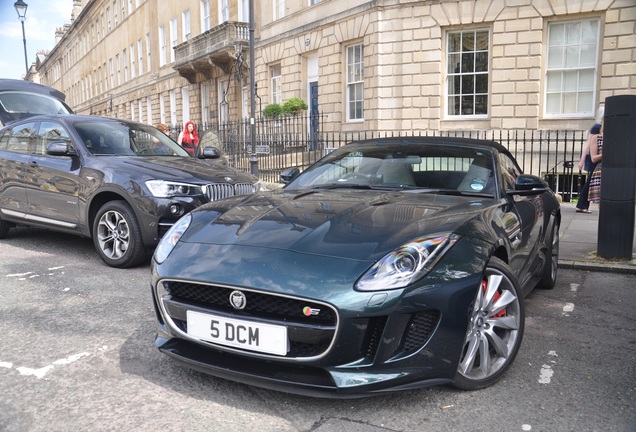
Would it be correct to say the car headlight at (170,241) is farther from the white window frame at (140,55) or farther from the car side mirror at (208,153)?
the white window frame at (140,55)

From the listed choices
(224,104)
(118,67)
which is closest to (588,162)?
(224,104)

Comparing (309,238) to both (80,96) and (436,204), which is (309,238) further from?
(80,96)

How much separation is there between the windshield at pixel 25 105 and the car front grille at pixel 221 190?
8617 mm

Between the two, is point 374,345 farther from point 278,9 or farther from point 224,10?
point 224,10

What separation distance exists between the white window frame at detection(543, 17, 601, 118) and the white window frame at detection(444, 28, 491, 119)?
1723 millimetres

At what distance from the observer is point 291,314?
2619 mm

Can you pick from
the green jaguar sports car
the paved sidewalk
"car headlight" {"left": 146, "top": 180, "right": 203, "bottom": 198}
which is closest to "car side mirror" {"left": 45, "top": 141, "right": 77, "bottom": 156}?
"car headlight" {"left": 146, "top": 180, "right": 203, "bottom": 198}

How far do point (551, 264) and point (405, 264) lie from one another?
9.99ft

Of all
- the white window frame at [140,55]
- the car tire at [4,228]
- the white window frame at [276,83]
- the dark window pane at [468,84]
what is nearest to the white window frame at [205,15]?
the white window frame at [276,83]

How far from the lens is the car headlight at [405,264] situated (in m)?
2.56

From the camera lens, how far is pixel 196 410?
107 inches

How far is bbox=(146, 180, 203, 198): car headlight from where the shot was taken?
5.64 metres

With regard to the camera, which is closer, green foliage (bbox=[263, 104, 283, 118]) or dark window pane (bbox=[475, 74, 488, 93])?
dark window pane (bbox=[475, 74, 488, 93])

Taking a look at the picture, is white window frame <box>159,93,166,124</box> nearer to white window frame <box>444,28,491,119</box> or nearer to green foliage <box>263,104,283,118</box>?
green foliage <box>263,104,283,118</box>
